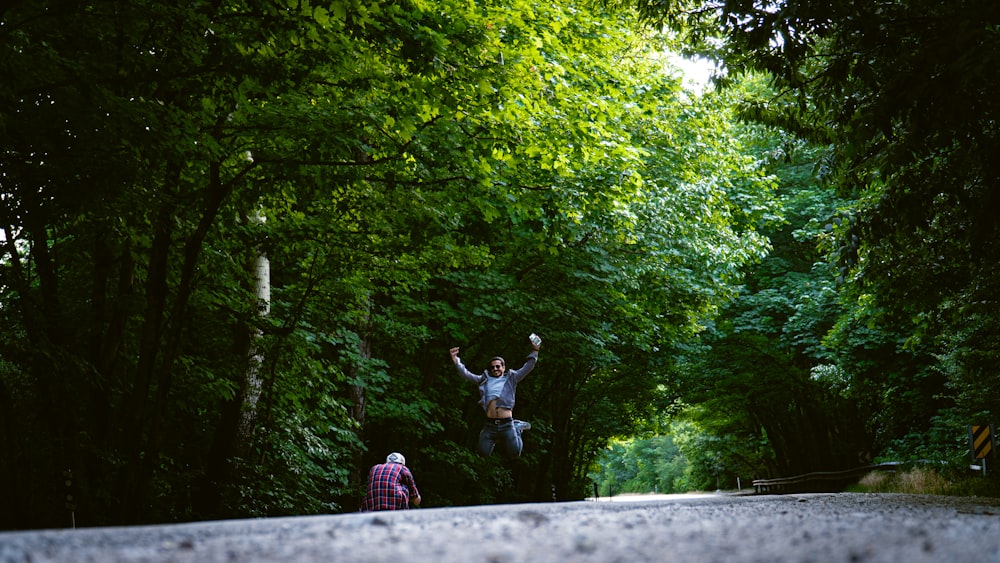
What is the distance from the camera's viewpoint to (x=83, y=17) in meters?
9.03

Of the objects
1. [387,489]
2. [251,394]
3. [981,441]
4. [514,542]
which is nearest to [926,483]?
[981,441]

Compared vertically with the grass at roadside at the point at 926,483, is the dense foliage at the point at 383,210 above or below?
above

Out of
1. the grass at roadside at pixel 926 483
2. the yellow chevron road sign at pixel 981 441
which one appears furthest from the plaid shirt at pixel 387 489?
the yellow chevron road sign at pixel 981 441

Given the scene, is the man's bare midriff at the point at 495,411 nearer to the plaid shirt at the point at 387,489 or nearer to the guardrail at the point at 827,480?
the plaid shirt at the point at 387,489

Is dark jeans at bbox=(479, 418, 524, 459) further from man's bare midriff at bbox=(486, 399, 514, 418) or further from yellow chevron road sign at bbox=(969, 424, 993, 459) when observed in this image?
yellow chevron road sign at bbox=(969, 424, 993, 459)

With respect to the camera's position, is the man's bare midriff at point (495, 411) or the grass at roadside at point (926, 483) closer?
the man's bare midriff at point (495, 411)

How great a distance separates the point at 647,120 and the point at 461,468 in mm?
8983

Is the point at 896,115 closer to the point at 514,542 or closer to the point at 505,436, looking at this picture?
the point at 514,542

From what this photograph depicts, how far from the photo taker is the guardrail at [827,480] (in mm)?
24841

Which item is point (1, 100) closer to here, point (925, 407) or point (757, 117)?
point (757, 117)

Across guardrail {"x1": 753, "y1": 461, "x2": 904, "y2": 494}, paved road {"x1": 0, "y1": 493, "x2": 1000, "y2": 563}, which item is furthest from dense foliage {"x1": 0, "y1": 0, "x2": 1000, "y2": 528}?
paved road {"x1": 0, "y1": 493, "x2": 1000, "y2": 563}

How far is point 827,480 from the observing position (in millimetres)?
30141

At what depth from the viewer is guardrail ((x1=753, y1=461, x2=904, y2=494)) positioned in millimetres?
24841

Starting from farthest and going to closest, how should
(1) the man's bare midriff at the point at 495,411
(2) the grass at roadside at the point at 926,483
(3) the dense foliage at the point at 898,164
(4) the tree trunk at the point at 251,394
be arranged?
(2) the grass at roadside at the point at 926,483 → (4) the tree trunk at the point at 251,394 → (1) the man's bare midriff at the point at 495,411 → (3) the dense foliage at the point at 898,164
